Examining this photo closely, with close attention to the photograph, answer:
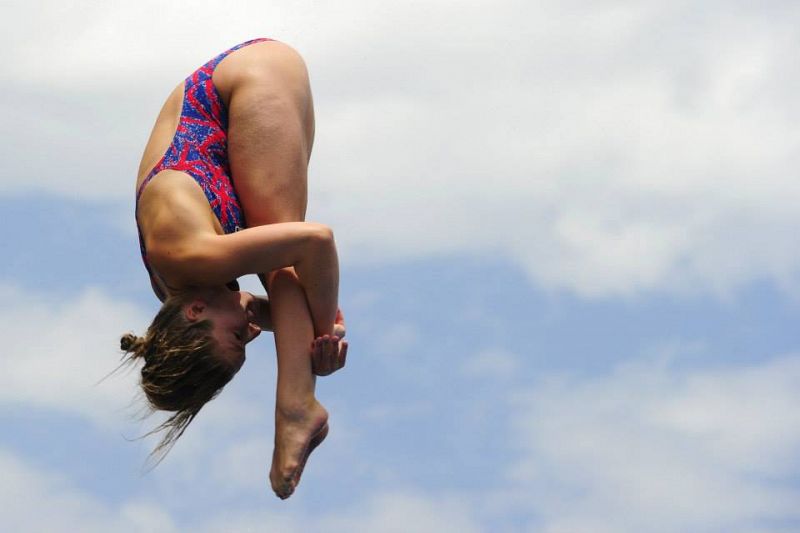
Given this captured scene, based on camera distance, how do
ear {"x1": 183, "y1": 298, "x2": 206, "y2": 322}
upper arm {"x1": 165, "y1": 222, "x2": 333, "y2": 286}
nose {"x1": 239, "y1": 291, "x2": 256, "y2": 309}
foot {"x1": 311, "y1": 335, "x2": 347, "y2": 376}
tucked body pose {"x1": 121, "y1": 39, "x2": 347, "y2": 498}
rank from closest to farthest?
upper arm {"x1": 165, "y1": 222, "x2": 333, "y2": 286} → tucked body pose {"x1": 121, "y1": 39, "x2": 347, "y2": 498} → ear {"x1": 183, "y1": 298, "x2": 206, "y2": 322} → foot {"x1": 311, "y1": 335, "x2": 347, "y2": 376} → nose {"x1": 239, "y1": 291, "x2": 256, "y2": 309}

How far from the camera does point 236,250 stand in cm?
638

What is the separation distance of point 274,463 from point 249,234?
1.24 m

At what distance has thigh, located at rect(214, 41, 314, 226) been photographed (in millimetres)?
6848

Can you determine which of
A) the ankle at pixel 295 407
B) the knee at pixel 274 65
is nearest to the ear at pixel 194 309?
the ankle at pixel 295 407

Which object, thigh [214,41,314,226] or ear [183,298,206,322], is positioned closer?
ear [183,298,206,322]

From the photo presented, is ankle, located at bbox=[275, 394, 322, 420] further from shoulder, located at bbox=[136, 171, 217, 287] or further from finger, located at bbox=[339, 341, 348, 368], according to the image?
shoulder, located at bbox=[136, 171, 217, 287]

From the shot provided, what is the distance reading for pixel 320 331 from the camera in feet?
22.6

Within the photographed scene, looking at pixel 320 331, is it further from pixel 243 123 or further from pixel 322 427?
pixel 243 123

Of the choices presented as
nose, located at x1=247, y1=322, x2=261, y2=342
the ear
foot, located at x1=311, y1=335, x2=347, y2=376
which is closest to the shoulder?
the ear

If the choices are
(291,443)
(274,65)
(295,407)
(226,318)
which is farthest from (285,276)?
(274,65)

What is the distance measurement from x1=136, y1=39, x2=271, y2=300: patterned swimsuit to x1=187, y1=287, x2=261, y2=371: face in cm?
33

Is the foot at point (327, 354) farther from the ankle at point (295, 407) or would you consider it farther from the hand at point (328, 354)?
the ankle at point (295, 407)

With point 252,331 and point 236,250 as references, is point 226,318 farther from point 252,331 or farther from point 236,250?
point 236,250

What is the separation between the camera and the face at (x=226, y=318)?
21.9ft
